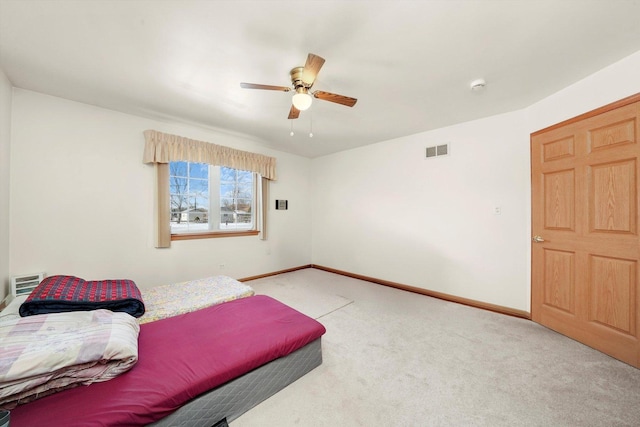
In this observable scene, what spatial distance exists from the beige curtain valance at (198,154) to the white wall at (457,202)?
1.58 meters

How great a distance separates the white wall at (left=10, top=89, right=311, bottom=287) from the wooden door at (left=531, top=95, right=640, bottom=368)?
14.0ft

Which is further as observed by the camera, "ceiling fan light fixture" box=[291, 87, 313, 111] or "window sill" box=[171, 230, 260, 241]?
"window sill" box=[171, 230, 260, 241]

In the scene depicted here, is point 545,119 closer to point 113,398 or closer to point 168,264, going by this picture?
point 113,398

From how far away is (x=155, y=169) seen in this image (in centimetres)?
312

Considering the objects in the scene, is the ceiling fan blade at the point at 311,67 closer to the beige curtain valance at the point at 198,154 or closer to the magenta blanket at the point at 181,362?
the magenta blanket at the point at 181,362

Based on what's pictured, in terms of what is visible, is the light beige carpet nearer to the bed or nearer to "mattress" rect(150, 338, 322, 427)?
"mattress" rect(150, 338, 322, 427)

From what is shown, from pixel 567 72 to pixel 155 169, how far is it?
14.9 feet

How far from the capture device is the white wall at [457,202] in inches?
104

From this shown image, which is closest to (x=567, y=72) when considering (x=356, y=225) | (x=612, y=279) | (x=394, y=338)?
(x=612, y=279)

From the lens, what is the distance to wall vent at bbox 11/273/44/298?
7.51 feet

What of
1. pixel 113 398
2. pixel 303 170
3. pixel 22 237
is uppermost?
pixel 303 170

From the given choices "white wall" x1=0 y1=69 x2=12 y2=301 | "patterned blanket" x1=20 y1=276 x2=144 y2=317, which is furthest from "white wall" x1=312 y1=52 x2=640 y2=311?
"white wall" x1=0 y1=69 x2=12 y2=301

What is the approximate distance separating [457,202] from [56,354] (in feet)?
12.8

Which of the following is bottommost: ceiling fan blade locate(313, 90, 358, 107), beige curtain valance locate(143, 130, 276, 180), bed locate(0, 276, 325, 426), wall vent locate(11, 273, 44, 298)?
bed locate(0, 276, 325, 426)
